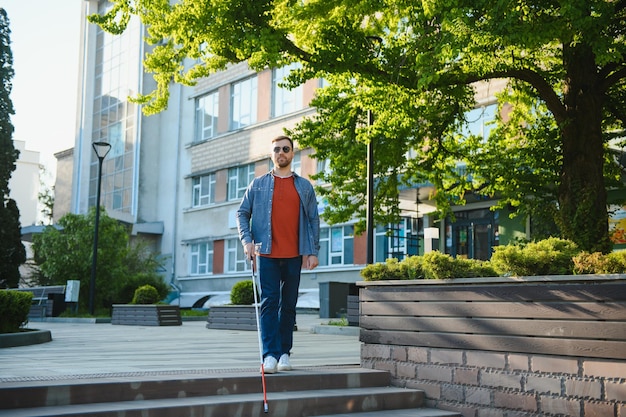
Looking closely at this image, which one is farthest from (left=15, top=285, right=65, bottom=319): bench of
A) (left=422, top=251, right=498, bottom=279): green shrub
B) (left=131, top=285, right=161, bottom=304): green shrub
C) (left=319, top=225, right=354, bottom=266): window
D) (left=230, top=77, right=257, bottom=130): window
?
(left=422, top=251, right=498, bottom=279): green shrub

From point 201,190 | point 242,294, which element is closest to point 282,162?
point 242,294

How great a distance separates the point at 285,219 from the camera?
7.10m

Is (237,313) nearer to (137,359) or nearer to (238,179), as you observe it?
(137,359)

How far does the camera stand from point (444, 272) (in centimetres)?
714

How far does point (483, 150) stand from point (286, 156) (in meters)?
11.5

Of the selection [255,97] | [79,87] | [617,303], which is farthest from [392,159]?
[79,87]

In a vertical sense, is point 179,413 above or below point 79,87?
below

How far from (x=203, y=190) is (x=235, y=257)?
5.17 meters

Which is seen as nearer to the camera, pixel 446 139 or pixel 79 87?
pixel 446 139

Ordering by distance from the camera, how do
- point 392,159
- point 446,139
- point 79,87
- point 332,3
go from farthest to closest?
1. point 79,87
2. point 446,139
3. point 392,159
4. point 332,3

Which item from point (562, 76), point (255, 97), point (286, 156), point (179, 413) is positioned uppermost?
point (255, 97)

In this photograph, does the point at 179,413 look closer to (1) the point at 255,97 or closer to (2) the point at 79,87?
(1) the point at 255,97

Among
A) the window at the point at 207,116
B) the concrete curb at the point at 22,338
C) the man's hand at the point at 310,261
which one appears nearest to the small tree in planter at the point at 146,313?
the concrete curb at the point at 22,338

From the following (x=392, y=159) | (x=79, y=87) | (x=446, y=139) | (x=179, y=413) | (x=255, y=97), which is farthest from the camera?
(x=79, y=87)
